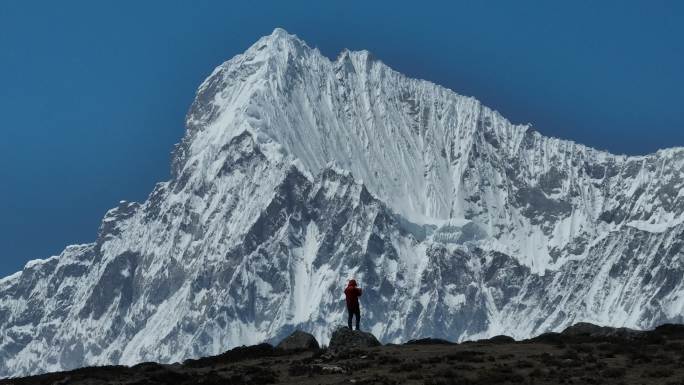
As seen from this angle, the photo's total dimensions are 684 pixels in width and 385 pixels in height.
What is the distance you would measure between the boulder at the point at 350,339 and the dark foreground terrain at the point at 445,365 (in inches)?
34.6

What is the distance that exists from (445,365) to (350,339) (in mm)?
9159

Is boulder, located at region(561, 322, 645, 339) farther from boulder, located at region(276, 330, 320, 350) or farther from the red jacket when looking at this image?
boulder, located at region(276, 330, 320, 350)

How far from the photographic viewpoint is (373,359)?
81562 mm

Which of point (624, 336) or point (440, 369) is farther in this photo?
point (624, 336)

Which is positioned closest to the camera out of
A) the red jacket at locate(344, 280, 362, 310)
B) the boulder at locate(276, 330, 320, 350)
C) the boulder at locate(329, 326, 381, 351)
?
the boulder at locate(329, 326, 381, 351)

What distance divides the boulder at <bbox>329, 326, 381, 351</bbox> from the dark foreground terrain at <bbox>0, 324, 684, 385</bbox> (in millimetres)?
879

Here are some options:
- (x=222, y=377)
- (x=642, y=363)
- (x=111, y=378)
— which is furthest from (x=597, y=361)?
(x=111, y=378)

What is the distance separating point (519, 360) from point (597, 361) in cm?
315

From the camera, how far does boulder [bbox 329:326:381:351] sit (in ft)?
287

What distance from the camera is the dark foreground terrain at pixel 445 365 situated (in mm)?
74812

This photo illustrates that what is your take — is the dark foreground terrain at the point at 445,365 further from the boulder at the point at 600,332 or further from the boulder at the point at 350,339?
the boulder at the point at 350,339

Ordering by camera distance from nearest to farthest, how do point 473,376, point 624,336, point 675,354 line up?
point 473,376 < point 675,354 < point 624,336

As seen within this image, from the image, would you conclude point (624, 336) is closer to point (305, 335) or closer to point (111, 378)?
point (305, 335)

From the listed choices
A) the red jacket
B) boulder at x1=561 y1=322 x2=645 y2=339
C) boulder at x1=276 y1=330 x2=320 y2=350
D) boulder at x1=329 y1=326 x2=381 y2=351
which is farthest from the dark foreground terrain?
the red jacket
